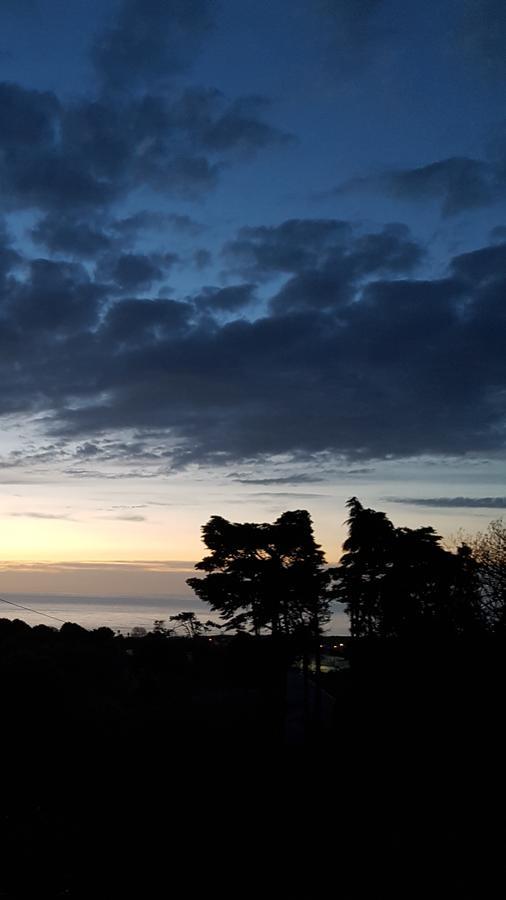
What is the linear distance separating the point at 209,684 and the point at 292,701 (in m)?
16.3

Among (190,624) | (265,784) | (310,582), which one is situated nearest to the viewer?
(265,784)

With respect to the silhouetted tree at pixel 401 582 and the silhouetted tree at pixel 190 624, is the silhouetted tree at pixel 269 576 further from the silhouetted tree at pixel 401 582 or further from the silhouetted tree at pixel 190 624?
the silhouetted tree at pixel 190 624

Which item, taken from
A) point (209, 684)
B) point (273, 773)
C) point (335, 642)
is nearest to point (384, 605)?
point (273, 773)

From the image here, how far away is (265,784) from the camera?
86.1 ft

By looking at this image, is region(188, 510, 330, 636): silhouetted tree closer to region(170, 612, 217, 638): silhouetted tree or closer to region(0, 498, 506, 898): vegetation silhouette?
region(0, 498, 506, 898): vegetation silhouette

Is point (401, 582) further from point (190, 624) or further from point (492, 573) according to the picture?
point (190, 624)

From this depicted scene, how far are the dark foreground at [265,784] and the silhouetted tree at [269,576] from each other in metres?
3.37

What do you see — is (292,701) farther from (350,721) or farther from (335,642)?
(335,642)

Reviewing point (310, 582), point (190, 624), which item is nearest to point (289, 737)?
point (310, 582)

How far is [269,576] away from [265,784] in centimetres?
1075

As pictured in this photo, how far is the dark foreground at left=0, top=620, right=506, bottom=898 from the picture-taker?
1580 centimetres

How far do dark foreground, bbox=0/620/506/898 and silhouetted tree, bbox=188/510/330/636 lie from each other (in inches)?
133

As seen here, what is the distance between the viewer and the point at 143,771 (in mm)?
28281

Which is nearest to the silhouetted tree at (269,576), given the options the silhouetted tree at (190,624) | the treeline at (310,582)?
the treeline at (310,582)
